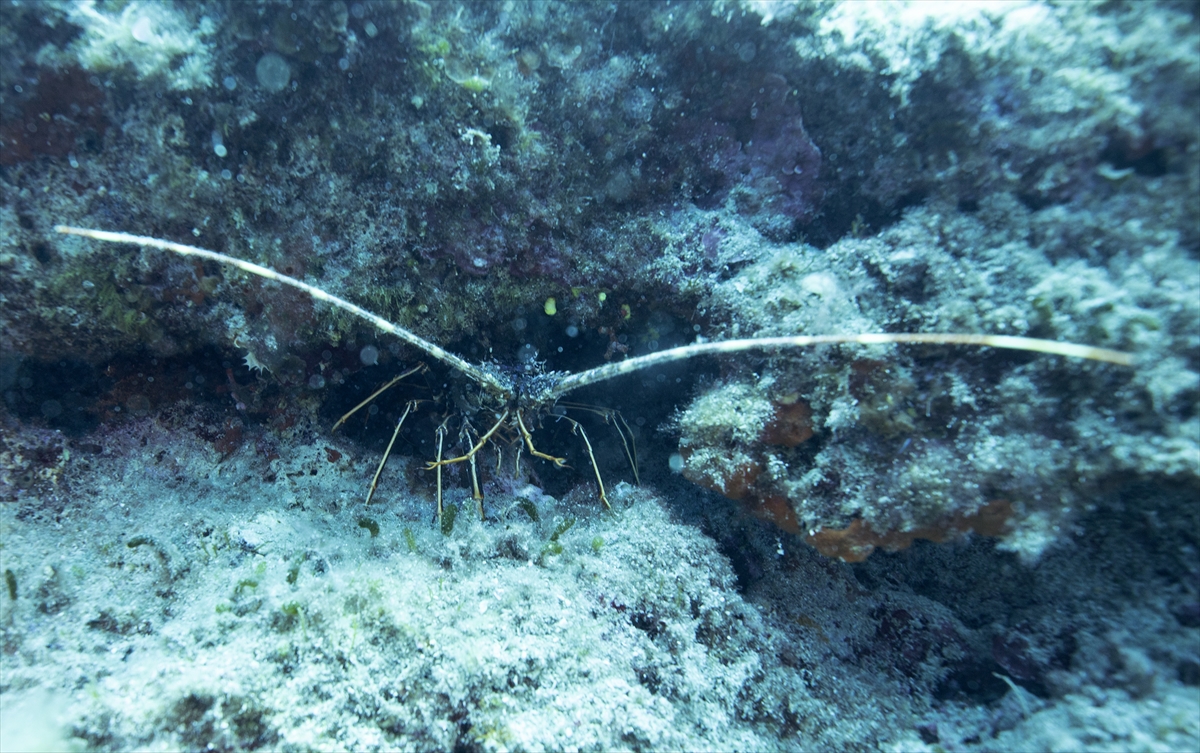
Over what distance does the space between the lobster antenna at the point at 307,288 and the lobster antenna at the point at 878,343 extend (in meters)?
0.63

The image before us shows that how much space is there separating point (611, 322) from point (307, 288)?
2171mm

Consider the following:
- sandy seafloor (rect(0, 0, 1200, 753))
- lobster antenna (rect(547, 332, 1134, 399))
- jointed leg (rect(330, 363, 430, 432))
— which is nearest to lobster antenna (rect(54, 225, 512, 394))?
sandy seafloor (rect(0, 0, 1200, 753))

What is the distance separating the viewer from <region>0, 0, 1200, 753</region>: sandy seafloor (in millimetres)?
2250

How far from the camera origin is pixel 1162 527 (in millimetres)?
2385

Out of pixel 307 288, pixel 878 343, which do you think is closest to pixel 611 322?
pixel 878 343

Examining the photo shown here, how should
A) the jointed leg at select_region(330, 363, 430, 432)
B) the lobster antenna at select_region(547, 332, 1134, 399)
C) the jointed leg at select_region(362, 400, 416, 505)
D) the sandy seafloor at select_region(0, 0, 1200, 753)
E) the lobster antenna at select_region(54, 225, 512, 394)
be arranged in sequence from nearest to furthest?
the lobster antenna at select_region(547, 332, 1134, 399) → the sandy seafloor at select_region(0, 0, 1200, 753) → the lobster antenna at select_region(54, 225, 512, 394) → the jointed leg at select_region(362, 400, 416, 505) → the jointed leg at select_region(330, 363, 430, 432)

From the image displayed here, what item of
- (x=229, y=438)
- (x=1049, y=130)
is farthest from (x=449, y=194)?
(x=1049, y=130)

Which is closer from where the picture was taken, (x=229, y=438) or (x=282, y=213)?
(x=282, y=213)

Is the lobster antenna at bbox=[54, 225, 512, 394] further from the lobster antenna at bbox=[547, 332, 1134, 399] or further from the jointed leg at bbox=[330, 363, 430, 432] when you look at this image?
the jointed leg at bbox=[330, 363, 430, 432]

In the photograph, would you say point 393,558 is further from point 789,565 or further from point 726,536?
point 789,565

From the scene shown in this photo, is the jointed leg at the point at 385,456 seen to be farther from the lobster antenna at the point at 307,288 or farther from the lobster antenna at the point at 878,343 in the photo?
the lobster antenna at the point at 878,343

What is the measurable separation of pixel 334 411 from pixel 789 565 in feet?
12.5

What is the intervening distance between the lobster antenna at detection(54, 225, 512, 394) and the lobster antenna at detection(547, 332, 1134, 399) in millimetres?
634

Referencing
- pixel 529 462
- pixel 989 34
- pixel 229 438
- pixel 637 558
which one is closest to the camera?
pixel 989 34
